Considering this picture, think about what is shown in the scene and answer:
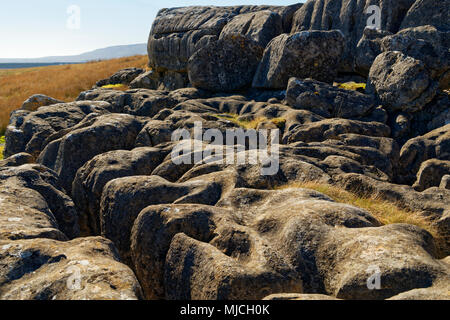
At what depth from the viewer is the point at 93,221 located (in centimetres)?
1570

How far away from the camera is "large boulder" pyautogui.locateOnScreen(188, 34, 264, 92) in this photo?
3144cm

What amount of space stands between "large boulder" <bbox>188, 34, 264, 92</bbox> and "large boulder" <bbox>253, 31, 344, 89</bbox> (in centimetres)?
307

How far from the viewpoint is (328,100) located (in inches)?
956

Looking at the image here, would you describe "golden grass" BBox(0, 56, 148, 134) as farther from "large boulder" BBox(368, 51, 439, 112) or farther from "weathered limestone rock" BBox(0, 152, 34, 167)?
"large boulder" BBox(368, 51, 439, 112)

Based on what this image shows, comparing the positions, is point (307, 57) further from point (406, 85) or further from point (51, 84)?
point (51, 84)

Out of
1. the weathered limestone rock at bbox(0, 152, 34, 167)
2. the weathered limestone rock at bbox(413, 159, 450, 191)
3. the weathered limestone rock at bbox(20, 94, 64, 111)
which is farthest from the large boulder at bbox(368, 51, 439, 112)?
the weathered limestone rock at bbox(20, 94, 64, 111)

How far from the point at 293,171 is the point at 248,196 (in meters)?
3.11

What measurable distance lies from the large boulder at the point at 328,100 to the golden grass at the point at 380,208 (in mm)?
11978

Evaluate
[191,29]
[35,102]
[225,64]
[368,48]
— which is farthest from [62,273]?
[191,29]

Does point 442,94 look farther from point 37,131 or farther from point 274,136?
point 37,131

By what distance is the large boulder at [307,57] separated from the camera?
→ 91.6 ft

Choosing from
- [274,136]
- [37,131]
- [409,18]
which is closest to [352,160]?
[274,136]

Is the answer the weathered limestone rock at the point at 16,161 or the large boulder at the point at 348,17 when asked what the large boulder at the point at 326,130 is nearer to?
the large boulder at the point at 348,17

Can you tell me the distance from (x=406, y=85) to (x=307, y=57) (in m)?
7.69
